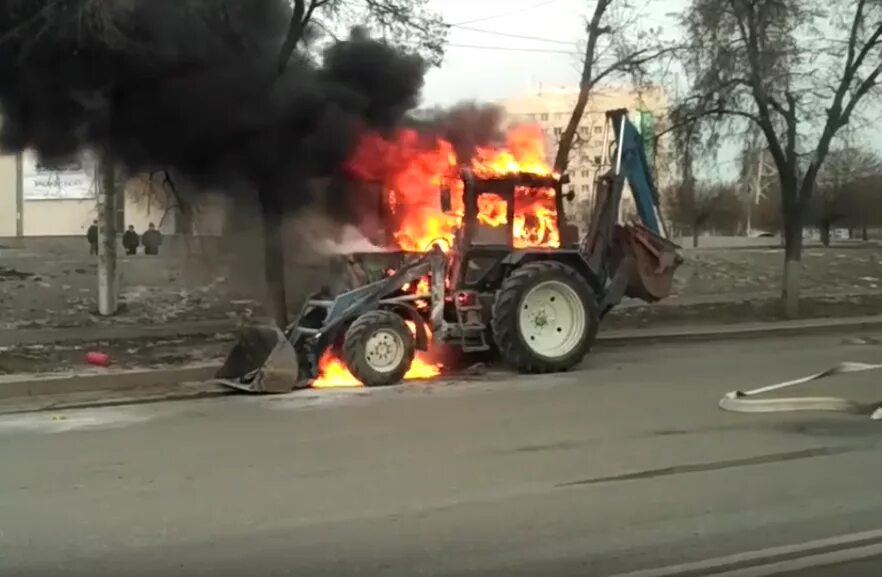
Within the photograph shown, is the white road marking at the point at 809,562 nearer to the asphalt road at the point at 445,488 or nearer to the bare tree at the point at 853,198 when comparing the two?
the asphalt road at the point at 445,488

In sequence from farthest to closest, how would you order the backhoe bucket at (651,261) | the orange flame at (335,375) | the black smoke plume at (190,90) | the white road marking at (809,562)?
the backhoe bucket at (651,261)
the black smoke plume at (190,90)
the orange flame at (335,375)
the white road marking at (809,562)

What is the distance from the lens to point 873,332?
19453 millimetres

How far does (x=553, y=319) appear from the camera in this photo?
13750 mm

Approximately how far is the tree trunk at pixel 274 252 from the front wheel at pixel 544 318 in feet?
12.8

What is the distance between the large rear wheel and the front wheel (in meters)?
1.32

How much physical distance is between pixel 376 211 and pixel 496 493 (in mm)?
7960

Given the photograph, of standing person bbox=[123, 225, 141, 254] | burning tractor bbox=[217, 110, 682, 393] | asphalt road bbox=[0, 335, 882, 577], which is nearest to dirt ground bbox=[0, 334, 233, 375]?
burning tractor bbox=[217, 110, 682, 393]

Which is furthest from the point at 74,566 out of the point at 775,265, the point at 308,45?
the point at 775,265

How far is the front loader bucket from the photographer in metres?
12.1

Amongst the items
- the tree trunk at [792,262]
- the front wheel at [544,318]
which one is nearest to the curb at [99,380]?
the front wheel at [544,318]

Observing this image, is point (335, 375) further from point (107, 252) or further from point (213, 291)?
point (107, 252)

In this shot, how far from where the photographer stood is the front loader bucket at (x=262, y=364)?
1207cm

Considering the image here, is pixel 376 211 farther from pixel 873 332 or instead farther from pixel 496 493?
pixel 873 332

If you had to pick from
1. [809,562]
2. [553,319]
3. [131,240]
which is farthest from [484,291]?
[131,240]
